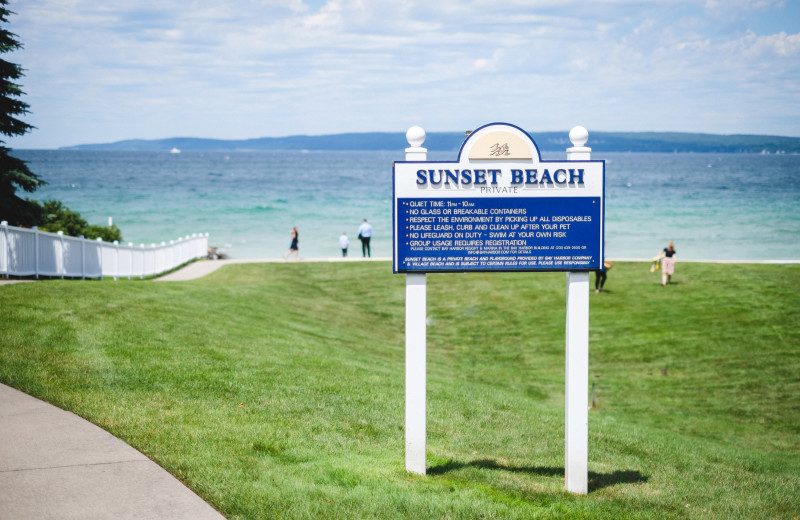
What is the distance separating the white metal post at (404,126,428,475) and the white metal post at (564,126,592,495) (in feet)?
4.88

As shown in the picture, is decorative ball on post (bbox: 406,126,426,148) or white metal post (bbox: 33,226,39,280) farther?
white metal post (bbox: 33,226,39,280)

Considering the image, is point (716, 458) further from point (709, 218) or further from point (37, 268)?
point (709, 218)

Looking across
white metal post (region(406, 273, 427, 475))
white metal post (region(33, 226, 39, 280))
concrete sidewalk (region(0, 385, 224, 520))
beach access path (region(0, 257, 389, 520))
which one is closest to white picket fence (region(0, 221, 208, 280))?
white metal post (region(33, 226, 39, 280))

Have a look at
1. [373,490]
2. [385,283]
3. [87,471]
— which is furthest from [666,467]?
[385,283]

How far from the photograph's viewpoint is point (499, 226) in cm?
752

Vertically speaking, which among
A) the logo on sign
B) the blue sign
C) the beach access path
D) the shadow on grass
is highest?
the logo on sign

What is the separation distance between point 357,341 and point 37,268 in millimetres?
8852

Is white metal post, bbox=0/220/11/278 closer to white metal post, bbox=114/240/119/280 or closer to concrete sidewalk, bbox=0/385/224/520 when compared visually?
white metal post, bbox=114/240/119/280

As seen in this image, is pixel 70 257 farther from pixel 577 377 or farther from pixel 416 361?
pixel 577 377

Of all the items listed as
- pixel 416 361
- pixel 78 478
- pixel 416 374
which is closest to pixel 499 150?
pixel 416 361

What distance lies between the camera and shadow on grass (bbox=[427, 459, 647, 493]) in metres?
7.91

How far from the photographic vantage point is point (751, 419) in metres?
14.1

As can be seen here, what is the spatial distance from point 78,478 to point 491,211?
4566mm

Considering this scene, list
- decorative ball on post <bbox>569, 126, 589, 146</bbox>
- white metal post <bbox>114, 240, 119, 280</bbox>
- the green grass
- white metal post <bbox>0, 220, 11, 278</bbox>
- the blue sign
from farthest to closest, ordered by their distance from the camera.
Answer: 1. white metal post <bbox>114, 240, 119, 280</bbox>
2. white metal post <bbox>0, 220, 11, 278</bbox>
3. decorative ball on post <bbox>569, 126, 589, 146</bbox>
4. the blue sign
5. the green grass
